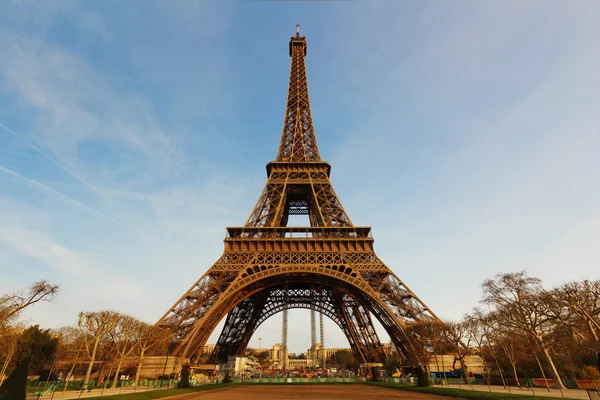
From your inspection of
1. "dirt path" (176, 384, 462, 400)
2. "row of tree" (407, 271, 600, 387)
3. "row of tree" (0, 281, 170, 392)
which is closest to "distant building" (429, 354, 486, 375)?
"row of tree" (407, 271, 600, 387)

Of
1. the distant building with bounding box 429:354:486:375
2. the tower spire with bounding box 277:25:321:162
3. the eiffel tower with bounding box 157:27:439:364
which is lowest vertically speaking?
the distant building with bounding box 429:354:486:375

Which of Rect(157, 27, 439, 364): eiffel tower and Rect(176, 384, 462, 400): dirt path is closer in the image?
Rect(176, 384, 462, 400): dirt path

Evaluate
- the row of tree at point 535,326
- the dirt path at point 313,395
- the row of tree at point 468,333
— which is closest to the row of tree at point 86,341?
the row of tree at point 468,333

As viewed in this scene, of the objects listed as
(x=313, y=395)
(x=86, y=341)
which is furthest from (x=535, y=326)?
(x=86, y=341)

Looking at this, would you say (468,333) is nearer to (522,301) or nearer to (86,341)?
(522,301)

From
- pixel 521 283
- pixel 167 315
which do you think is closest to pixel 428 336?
pixel 521 283

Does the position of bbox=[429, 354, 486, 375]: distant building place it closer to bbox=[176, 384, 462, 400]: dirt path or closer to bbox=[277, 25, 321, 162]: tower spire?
bbox=[176, 384, 462, 400]: dirt path

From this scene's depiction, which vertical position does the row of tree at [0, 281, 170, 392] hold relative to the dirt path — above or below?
above

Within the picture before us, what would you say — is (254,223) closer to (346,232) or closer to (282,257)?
(282,257)
